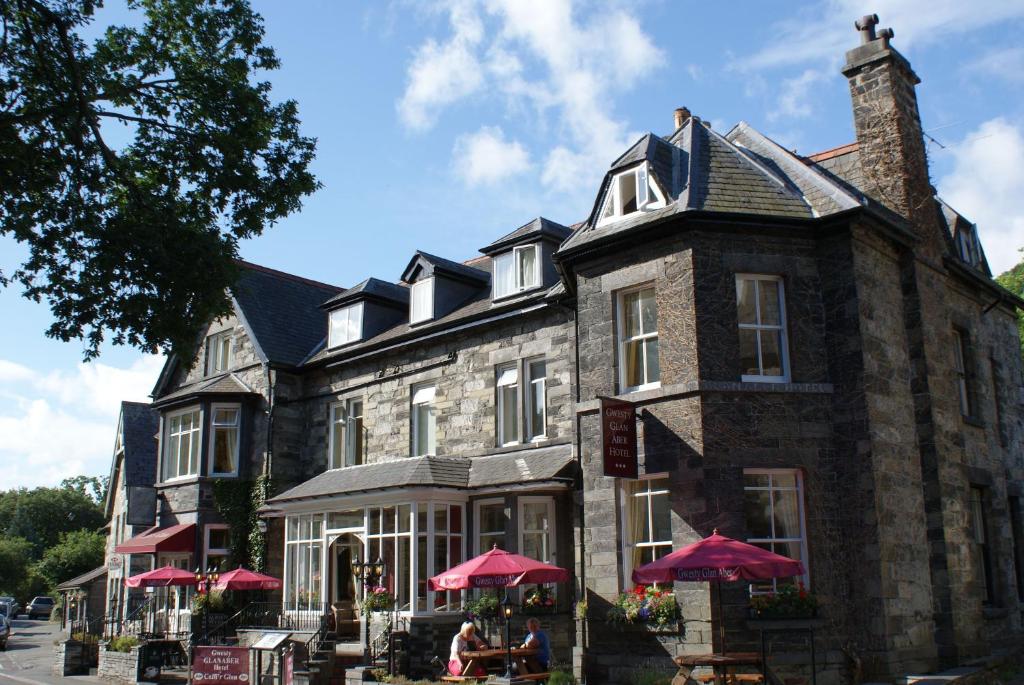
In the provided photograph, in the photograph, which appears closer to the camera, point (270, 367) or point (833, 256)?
point (833, 256)

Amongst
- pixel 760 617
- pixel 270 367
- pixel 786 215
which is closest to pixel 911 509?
pixel 760 617

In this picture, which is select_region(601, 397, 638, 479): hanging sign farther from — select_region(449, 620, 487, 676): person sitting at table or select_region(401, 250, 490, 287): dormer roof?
select_region(401, 250, 490, 287): dormer roof

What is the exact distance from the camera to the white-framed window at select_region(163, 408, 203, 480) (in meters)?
28.1

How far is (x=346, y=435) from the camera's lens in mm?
25984

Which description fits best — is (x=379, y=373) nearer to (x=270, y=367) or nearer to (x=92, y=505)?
(x=270, y=367)

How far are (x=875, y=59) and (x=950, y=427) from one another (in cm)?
740

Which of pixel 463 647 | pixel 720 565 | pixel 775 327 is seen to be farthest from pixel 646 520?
pixel 463 647

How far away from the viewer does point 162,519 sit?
28219mm

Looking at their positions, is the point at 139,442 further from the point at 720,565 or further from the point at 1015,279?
the point at 1015,279

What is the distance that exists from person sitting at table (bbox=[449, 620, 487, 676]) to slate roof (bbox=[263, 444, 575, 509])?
10.3 feet

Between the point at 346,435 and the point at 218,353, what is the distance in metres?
6.48

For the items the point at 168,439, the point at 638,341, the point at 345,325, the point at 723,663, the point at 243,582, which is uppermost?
the point at 345,325

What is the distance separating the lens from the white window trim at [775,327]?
16.2 metres

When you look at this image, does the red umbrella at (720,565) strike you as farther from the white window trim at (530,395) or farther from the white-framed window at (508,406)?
the white-framed window at (508,406)
